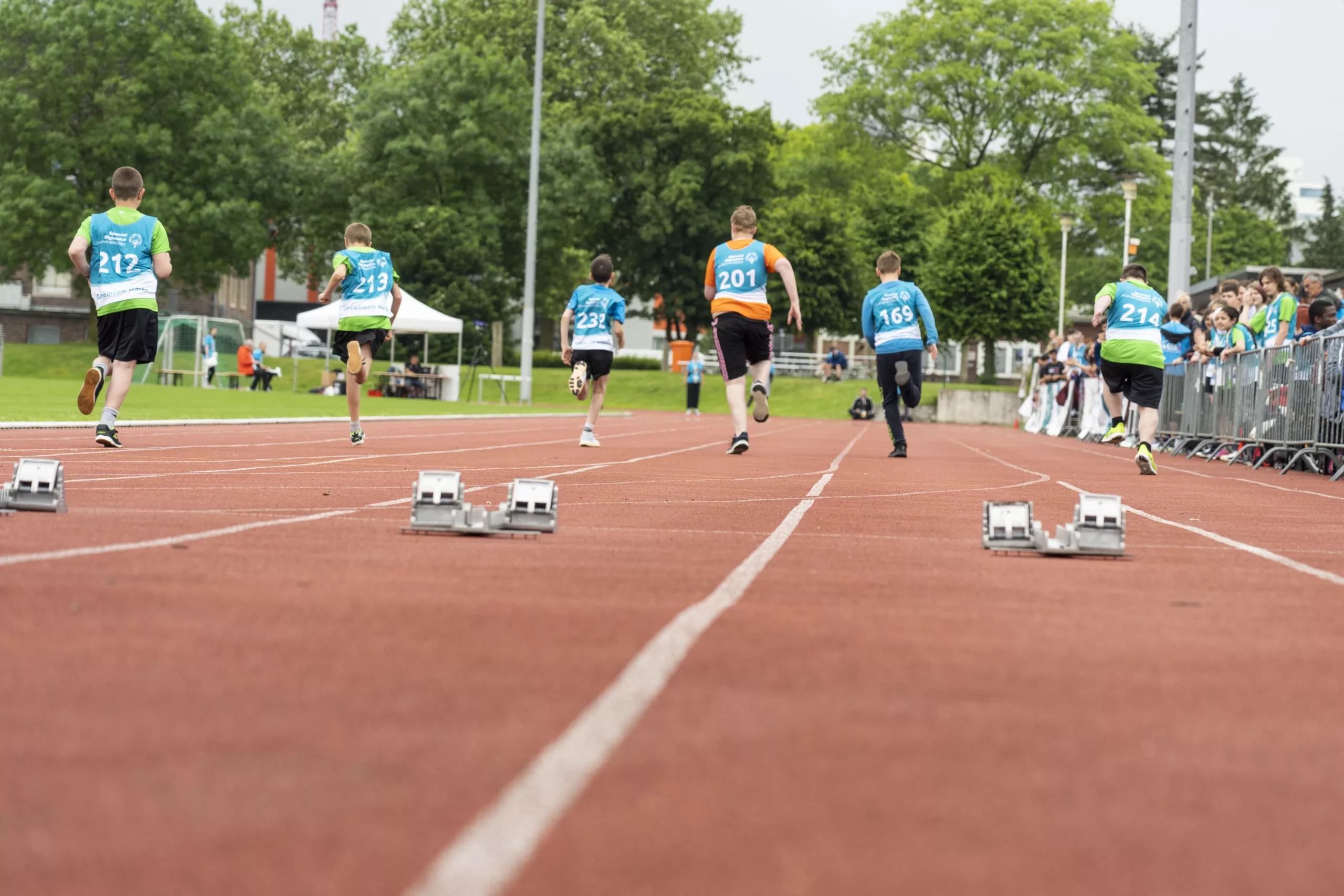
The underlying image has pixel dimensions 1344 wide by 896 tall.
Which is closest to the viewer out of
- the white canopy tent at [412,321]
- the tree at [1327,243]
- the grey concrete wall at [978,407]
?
the white canopy tent at [412,321]

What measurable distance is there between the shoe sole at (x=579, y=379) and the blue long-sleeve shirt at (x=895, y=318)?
2.80 m

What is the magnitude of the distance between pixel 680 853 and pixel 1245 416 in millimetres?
16506

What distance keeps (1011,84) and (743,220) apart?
153 feet

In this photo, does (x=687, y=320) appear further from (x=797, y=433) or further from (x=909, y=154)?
(x=797, y=433)

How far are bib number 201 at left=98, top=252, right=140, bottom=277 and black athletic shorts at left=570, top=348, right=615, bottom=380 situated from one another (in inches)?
186

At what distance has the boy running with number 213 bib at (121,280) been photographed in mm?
11062

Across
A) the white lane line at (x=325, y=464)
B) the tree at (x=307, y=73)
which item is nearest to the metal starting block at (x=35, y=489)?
the white lane line at (x=325, y=464)

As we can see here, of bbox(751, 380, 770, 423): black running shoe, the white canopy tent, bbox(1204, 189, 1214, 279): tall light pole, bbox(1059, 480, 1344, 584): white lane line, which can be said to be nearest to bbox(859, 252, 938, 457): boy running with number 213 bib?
bbox(751, 380, 770, 423): black running shoe

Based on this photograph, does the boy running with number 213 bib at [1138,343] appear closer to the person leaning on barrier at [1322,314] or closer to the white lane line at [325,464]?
the person leaning on barrier at [1322,314]

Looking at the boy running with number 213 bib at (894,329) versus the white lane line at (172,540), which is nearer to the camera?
the white lane line at (172,540)

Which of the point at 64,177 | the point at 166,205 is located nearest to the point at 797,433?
the point at 166,205

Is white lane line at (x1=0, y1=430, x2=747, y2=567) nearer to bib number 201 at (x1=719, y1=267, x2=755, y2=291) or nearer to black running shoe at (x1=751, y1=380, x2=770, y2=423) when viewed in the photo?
black running shoe at (x1=751, y1=380, x2=770, y2=423)

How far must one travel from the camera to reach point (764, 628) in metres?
3.86

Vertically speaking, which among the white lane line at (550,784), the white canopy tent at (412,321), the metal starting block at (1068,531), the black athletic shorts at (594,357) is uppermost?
the white canopy tent at (412,321)
